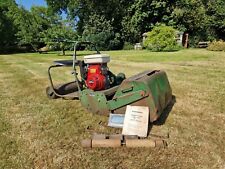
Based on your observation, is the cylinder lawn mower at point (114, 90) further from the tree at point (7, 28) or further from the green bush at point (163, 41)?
the tree at point (7, 28)

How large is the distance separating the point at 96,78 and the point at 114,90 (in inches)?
17.4

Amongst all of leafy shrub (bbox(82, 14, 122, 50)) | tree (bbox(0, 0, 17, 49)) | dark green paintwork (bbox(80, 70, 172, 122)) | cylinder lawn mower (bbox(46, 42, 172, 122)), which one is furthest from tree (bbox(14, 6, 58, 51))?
dark green paintwork (bbox(80, 70, 172, 122))

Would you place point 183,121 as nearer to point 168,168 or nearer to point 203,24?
point 168,168

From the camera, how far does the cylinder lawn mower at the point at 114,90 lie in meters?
3.95

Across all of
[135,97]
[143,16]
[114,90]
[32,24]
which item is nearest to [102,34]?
[143,16]

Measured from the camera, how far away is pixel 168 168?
2.98 metres

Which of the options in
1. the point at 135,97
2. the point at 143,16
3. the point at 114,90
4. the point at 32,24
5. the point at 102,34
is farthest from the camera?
the point at 32,24

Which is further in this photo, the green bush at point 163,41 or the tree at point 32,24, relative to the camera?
the tree at point 32,24

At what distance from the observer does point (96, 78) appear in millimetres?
4781

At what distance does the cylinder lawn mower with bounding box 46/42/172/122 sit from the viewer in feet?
13.0

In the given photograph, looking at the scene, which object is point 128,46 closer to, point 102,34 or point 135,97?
point 102,34

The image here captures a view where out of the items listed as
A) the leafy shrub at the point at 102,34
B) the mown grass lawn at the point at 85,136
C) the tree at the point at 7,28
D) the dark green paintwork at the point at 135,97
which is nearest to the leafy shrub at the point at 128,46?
the leafy shrub at the point at 102,34

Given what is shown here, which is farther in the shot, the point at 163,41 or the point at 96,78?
the point at 163,41

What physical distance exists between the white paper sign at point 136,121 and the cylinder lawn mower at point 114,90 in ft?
0.27
